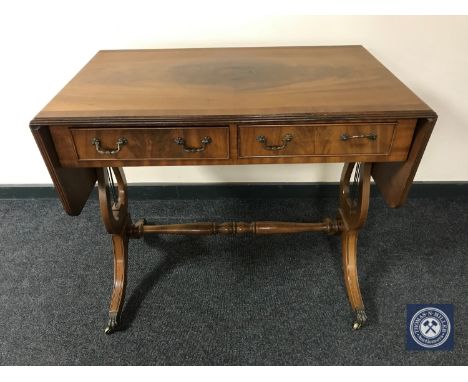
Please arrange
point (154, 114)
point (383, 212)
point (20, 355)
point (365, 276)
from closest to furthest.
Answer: point (154, 114)
point (20, 355)
point (365, 276)
point (383, 212)

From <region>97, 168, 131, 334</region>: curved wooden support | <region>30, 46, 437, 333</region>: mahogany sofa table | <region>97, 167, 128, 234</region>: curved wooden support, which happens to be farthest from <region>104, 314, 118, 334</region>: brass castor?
<region>30, 46, 437, 333</region>: mahogany sofa table

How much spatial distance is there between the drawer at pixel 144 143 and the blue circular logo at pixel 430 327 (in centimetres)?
100

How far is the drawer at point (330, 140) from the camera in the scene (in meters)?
1.04

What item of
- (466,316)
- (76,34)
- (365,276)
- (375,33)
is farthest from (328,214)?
(76,34)

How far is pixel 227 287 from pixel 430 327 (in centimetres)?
82

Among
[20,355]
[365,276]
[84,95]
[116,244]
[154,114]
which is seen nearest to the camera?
[154,114]

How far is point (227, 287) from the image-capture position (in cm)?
163

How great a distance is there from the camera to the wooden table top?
3.31 ft

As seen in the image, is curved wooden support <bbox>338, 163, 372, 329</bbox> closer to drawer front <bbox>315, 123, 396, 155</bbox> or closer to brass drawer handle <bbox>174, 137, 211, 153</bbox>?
drawer front <bbox>315, 123, 396, 155</bbox>

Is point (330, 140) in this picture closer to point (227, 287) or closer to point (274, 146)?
point (274, 146)

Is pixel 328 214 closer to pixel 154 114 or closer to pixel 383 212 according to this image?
pixel 383 212

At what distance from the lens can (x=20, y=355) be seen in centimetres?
139

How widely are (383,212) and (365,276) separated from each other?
1.65 ft

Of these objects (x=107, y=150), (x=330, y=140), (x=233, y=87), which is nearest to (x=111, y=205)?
(x=107, y=150)
